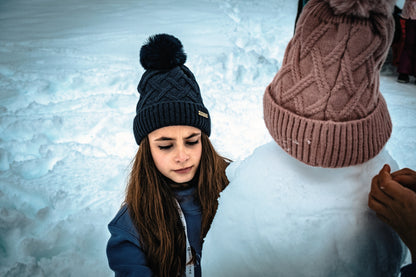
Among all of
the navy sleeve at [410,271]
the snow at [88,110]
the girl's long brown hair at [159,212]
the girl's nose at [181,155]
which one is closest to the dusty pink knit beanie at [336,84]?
the navy sleeve at [410,271]

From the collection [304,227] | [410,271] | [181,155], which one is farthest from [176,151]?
[410,271]

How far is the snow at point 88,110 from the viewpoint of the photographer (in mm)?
1840

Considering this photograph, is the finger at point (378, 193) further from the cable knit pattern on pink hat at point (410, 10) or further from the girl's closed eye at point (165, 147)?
the cable knit pattern on pink hat at point (410, 10)

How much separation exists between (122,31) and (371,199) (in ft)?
16.3

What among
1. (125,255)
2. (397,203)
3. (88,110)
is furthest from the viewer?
(88,110)

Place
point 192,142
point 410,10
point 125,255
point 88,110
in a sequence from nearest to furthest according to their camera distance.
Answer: point 125,255 < point 192,142 < point 88,110 < point 410,10

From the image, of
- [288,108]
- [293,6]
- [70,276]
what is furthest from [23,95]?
[293,6]

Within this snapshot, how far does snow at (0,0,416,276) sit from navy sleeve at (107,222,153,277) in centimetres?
46

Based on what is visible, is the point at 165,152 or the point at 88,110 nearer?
the point at 165,152

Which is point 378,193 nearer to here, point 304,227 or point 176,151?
point 304,227

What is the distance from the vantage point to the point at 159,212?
1.44 m

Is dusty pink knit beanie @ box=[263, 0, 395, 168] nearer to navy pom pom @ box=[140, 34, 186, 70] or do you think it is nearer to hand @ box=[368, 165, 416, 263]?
hand @ box=[368, 165, 416, 263]

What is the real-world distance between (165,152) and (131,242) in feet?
1.53

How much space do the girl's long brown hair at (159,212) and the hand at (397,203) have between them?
0.90 m
